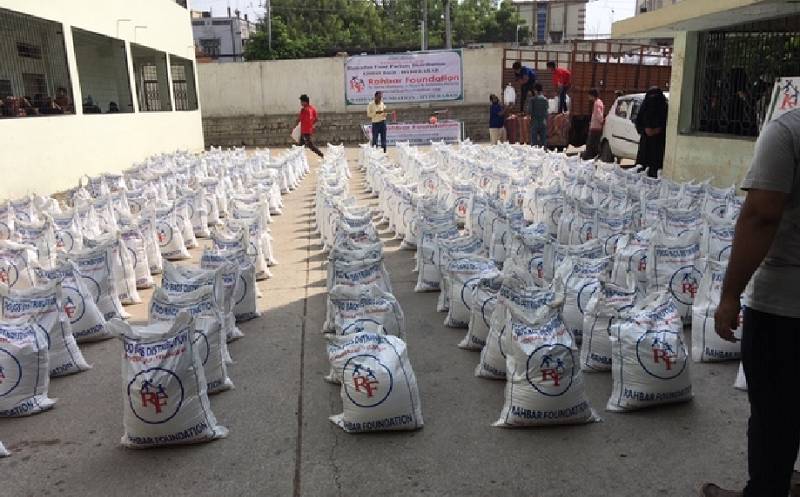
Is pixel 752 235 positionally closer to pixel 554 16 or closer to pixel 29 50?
pixel 29 50

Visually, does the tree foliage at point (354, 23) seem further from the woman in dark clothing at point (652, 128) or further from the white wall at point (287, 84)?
the woman in dark clothing at point (652, 128)

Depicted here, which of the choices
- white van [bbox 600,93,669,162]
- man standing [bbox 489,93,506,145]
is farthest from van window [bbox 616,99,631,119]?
man standing [bbox 489,93,506,145]

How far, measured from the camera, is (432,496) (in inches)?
102

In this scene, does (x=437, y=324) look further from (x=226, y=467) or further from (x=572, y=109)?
(x=572, y=109)

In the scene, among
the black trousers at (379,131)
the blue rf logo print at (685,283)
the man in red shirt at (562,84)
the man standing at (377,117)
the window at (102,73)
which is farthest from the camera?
the man in red shirt at (562,84)

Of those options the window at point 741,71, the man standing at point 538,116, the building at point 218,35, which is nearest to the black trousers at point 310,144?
the man standing at point 538,116

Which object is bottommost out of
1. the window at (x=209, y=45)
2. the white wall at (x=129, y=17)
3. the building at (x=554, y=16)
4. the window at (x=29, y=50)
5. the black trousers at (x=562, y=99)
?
the black trousers at (x=562, y=99)

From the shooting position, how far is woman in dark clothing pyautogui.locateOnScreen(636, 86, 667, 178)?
30.5 ft

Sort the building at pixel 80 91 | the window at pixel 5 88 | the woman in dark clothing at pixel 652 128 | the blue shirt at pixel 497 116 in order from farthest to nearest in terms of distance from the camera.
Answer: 1. the blue shirt at pixel 497 116
2. the window at pixel 5 88
3. the building at pixel 80 91
4. the woman in dark clothing at pixel 652 128

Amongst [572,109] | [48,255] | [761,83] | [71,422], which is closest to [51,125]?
[48,255]

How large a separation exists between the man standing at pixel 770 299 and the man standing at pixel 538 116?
11.6 meters

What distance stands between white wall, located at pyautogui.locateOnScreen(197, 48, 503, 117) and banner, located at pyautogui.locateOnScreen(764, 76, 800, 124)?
48.6ft

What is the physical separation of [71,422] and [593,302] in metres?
2.89

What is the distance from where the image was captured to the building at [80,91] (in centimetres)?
964
